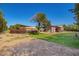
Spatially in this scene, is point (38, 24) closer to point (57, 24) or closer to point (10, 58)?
point (57, 24)

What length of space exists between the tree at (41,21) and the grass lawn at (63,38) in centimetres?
7

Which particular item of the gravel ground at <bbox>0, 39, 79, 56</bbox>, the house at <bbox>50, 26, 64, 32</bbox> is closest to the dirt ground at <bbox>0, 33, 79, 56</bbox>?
the gravel ground at <bbox>0, 39, 79, 56</bbox>

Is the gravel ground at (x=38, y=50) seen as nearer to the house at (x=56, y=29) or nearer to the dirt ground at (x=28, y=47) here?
the dirt ground at (x=28, y=47)

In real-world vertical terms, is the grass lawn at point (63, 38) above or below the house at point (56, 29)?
below

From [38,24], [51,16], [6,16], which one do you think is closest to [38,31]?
[38,24]

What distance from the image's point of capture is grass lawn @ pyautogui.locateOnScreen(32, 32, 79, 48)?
1.53 metres

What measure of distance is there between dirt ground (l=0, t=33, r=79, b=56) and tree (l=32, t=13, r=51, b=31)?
115mm

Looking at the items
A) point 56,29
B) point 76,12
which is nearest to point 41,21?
point 56,29

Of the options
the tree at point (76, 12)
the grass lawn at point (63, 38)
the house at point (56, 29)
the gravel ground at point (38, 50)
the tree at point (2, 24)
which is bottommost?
the gravel ground at point (38, 50)

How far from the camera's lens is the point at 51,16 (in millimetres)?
1537

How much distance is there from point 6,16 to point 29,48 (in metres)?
0.31

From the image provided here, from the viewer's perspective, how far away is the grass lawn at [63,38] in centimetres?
153

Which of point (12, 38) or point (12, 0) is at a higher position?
point (12, 0)

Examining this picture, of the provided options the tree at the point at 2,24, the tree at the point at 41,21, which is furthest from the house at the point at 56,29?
the tree at the point at 2,24
